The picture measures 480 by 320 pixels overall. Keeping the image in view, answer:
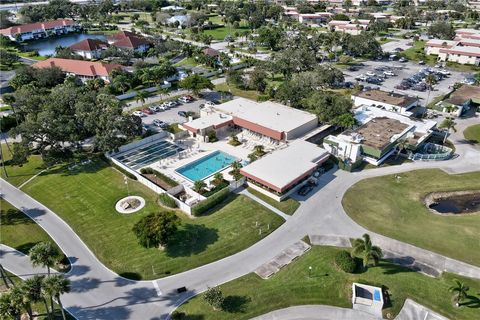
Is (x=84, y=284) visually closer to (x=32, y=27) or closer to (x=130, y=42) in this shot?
(x=130, y=42)

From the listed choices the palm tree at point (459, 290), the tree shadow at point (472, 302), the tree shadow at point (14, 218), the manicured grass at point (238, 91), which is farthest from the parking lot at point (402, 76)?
the tree shadow at point (14, 218)

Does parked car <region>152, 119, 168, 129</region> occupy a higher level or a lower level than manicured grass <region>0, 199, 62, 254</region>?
higher

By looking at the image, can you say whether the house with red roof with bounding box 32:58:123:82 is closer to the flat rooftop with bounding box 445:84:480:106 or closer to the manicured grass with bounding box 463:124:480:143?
the flat rooftop with bounding box 445:84:480:106

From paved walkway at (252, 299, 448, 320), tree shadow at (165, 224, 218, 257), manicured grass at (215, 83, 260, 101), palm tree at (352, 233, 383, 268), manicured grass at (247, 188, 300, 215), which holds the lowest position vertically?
paved walkway at (252, 299, 448, 320)

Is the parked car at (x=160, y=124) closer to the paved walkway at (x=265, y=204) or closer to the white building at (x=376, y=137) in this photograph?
the paved walkway at (x=265, y=204)

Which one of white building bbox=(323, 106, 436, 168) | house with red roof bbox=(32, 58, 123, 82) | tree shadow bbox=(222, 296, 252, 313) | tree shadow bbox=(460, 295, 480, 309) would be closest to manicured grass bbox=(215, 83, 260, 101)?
white building bbox=(323, 106, 436, 168)

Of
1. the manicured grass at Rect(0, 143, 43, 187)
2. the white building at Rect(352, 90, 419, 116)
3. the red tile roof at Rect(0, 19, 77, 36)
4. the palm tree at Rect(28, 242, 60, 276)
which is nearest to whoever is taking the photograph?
the palm tree at Rect(28, 242, 60, 276)

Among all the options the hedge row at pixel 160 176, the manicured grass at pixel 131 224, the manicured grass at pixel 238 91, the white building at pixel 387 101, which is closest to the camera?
the manicured grass at pixel 131 224

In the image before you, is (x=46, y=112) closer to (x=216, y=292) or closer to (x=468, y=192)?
(x=216, y=292)
